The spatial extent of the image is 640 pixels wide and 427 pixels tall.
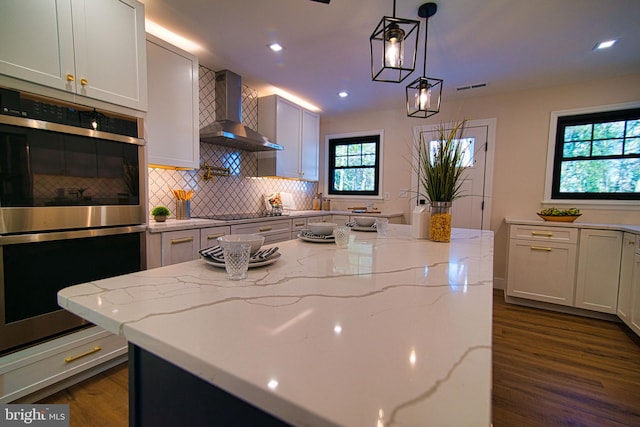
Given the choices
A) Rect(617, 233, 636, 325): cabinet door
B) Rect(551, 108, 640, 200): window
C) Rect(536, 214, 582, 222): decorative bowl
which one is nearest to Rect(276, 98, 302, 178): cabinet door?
Rect(536, 214, 582, 222): decorative bowl

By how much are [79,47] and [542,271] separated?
435cm

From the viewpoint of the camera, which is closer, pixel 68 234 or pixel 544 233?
pixel 68 234

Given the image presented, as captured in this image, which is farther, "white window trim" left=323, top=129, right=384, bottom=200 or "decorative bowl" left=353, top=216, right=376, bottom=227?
"white window trim" left=323, top=129, right=384, bottom=200

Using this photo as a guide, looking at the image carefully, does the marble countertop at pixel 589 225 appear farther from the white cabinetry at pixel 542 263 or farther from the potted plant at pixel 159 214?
the potted plant at pixel 159 214

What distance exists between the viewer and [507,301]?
3205mm

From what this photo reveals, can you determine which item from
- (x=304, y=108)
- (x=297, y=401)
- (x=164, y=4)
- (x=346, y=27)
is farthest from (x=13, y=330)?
(x=304, y=108)

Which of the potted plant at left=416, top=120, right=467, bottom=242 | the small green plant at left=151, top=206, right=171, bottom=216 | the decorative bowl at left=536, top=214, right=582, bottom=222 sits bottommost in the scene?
the decorative bowl at left=536, top=214, right=582, bottom=222

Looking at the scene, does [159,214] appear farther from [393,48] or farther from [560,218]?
[560,218]

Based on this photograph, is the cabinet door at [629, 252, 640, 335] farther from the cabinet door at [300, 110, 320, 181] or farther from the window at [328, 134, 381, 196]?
the cabinet door at [300, 110, 320, 181]

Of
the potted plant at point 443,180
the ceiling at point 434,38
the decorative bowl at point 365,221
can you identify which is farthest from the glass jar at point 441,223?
the ceiling at point 434,38

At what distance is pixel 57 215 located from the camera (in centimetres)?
154

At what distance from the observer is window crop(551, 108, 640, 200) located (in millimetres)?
2906

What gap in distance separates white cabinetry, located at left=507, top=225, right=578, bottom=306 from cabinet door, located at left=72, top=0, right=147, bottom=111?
12.6ft

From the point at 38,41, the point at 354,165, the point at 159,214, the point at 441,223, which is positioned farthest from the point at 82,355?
the point at 354,165
